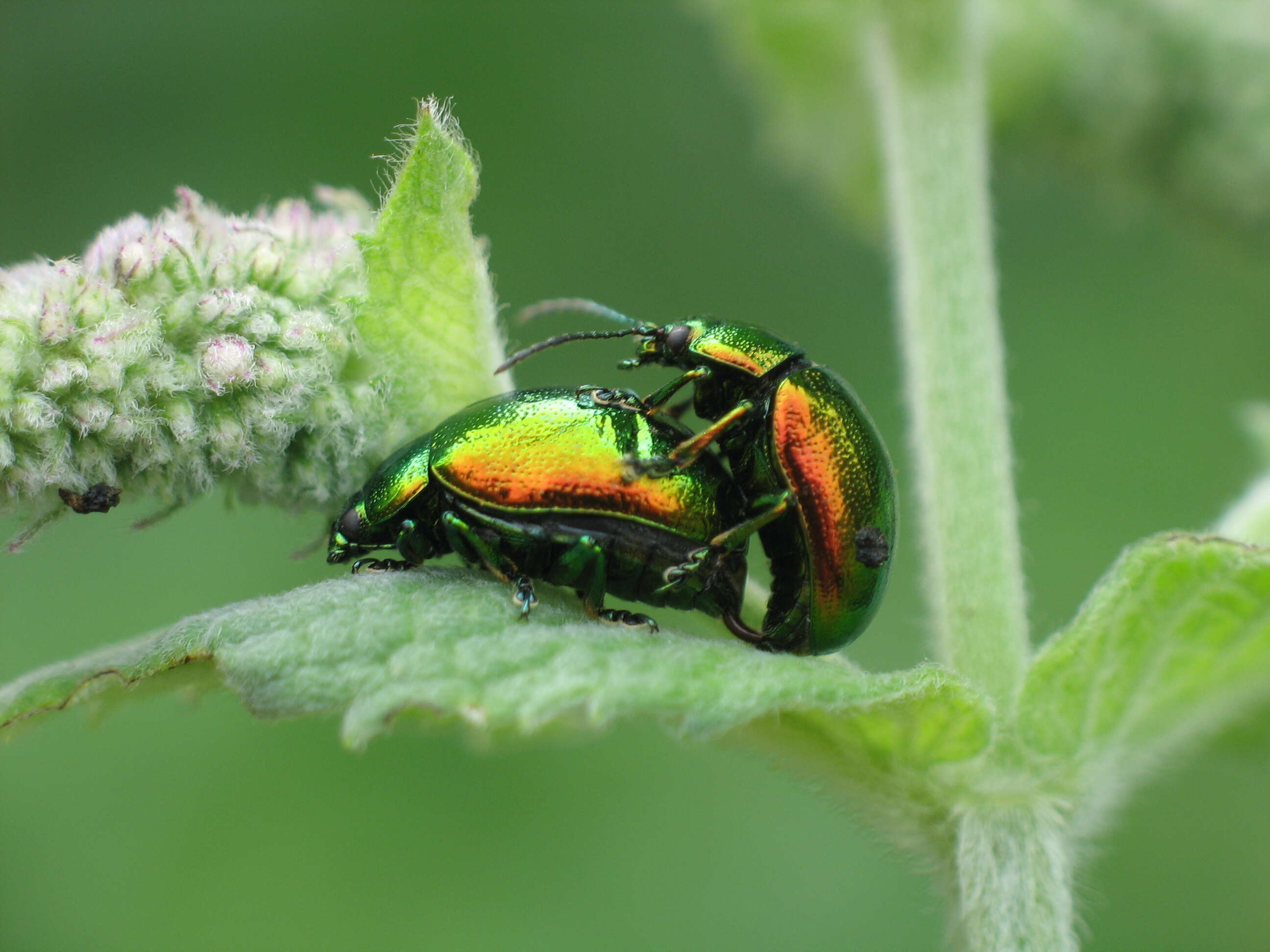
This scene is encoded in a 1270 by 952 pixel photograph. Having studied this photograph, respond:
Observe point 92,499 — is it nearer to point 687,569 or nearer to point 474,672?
point 474,672

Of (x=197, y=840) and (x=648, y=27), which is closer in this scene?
(x=197, y=840)

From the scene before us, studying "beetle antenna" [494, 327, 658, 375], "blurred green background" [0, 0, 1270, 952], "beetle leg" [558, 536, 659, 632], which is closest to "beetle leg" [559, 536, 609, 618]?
"beetle leg" [558, 536, 659, 632]

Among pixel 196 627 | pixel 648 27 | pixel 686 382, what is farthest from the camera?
pixel 648 27

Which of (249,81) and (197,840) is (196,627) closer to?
(197,840)

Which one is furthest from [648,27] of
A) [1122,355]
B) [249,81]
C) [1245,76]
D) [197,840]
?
[197,840]

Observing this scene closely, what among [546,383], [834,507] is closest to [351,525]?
[834,507]

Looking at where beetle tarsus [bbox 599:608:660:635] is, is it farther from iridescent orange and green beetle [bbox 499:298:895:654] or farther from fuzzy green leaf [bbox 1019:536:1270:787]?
fuzzy green leaf [bbox 1019:536:1270:787]

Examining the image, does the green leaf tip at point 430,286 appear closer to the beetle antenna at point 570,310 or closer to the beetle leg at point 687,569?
the beetle antenna at point 570,310
